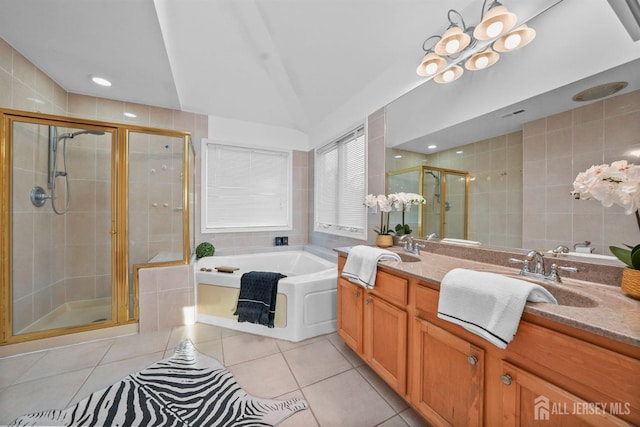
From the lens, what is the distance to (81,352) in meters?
1.92

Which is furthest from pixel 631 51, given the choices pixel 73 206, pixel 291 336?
pixel 73 206

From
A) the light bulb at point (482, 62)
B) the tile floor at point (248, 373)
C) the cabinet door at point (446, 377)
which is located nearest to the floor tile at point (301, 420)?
the tile floor at point (248, 373)

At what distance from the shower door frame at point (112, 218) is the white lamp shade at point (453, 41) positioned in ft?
8.03

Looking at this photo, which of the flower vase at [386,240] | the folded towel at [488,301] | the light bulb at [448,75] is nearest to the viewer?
the folded towel at [488,301]

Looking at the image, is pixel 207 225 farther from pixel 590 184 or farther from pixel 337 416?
pixel 590 184

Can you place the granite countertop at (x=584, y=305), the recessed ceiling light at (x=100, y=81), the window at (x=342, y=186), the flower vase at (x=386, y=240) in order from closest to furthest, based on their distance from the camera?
1. the granite countertop at (x=584, y=305)
2. the flower vase at (x=386, y=240)
3. the recessed ceiling light at (x=100, y=81)
4. the window at (x=342, y=186)

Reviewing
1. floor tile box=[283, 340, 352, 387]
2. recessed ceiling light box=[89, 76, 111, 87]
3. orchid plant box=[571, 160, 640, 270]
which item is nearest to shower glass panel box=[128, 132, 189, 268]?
recessed ceiling light box=[89, 76, 111, 87]

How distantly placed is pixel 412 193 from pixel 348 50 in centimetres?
146

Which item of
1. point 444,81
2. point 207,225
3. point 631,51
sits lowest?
point 207,225

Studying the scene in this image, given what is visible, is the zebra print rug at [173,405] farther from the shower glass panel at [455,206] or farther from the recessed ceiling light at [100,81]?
the recessed ceiling light at [100,81]

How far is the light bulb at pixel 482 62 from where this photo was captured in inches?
55.0

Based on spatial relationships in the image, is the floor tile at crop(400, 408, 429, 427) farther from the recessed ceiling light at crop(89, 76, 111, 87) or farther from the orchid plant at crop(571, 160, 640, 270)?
the recessed ceiling light at crop(89, 76, 111, 87)

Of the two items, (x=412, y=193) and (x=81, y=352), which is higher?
(x=412, y=193)

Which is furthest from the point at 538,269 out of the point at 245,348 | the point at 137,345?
the point at 137,345
